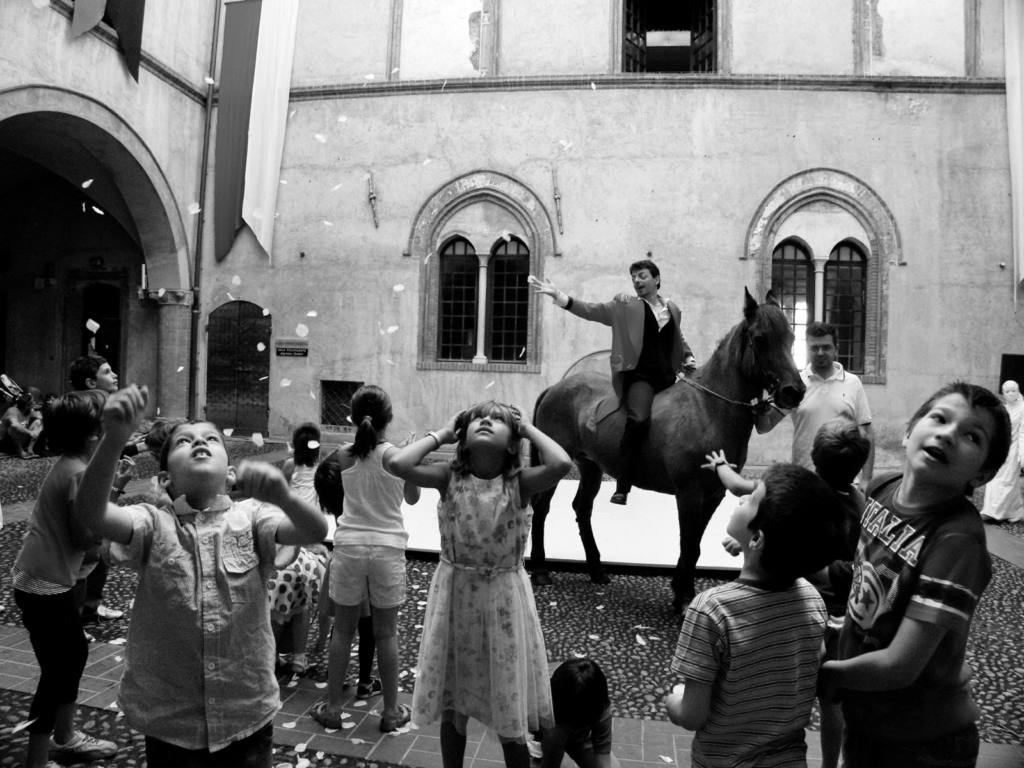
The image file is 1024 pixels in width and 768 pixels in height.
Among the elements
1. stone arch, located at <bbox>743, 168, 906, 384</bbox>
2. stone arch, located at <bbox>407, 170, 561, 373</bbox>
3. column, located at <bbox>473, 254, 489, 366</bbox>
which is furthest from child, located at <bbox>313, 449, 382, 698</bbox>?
stone arch, located at <bbox>743, 168, 906, 384</bbox>

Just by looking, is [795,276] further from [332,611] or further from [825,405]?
[332,611]

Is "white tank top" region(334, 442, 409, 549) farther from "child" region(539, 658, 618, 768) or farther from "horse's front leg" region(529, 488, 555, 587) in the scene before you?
"horse's front leg" region(529, 488, 555, 587)

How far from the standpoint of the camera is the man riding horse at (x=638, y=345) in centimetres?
504

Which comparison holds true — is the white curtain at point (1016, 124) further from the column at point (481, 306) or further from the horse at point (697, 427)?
the horse at point (697, 427)

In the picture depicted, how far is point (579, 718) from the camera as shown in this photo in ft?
7.82

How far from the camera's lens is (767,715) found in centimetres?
162

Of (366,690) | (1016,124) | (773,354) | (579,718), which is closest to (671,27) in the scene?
(1016,124)

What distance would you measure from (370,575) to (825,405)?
10.4ft

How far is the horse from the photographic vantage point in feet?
14.4

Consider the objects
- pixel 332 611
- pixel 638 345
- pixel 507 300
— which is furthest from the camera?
pixel 507 300

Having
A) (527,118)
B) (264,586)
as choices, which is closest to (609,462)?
(264,586)

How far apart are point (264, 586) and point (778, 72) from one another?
44.0 feet

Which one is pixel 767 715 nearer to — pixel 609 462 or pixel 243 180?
pixel 609 462

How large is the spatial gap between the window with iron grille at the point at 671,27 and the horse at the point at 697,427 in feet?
33.8
